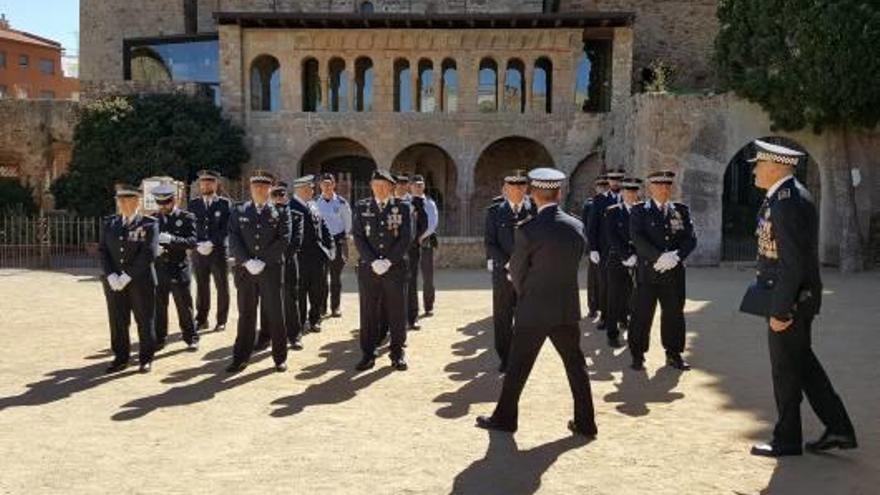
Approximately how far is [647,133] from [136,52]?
18980 mm

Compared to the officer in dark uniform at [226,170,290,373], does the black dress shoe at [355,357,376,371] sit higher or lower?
lower

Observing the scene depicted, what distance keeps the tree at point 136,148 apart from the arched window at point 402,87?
5.01 m

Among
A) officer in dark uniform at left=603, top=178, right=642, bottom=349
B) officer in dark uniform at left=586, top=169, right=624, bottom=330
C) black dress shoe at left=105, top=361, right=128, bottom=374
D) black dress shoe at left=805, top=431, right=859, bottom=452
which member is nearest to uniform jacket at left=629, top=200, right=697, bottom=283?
officer in dark uniform at left=603, top=178, right=642, bottom=349

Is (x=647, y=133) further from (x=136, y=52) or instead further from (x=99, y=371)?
(x=136, y=52)

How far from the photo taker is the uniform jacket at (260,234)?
829cm

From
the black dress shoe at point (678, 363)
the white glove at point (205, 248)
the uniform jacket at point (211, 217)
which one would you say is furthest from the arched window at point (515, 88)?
the black dress shoe at point (678, 363)

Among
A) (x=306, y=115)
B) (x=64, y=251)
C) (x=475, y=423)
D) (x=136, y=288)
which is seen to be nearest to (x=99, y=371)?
(x=136, y=288)

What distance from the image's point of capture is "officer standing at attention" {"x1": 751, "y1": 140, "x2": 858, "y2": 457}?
546cm

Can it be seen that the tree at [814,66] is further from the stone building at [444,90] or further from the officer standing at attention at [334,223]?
the officer standing at attention at [334,223]

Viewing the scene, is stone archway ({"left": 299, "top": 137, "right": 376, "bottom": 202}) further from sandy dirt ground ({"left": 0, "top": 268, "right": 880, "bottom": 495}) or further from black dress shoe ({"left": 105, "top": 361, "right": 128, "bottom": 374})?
black dress shoe ({"left": 105, "top": 361, "right": 128, "bottom": 374})

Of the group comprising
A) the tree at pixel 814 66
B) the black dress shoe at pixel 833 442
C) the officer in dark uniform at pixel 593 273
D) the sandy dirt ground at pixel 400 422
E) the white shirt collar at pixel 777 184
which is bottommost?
the sandy dirt ground at pixel 400 422

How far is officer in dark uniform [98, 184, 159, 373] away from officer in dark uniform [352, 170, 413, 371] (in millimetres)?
2080

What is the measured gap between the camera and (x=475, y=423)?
639 centimetres

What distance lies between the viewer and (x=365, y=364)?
836 cm
